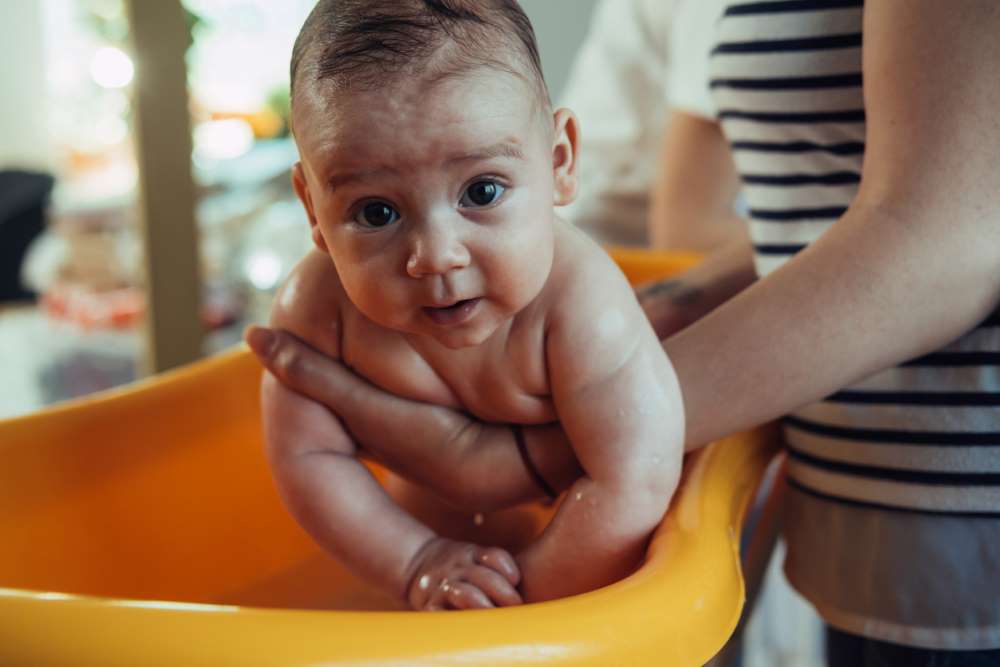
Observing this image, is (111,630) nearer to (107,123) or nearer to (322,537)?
(322,537)

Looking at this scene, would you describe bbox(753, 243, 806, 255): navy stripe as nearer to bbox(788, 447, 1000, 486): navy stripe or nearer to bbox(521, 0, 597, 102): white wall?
bbox(788, 447, 1000, 486): navy stripe

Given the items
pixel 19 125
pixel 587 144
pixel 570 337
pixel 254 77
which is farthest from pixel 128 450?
pixel 254 77

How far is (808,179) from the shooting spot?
2.11ft

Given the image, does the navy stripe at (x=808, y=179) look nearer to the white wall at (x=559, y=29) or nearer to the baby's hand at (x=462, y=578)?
the baby's hand at (x=462, y=578)

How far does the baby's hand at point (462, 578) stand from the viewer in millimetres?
511

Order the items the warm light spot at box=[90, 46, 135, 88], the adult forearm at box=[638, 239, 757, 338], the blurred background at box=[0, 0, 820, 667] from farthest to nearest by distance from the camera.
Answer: the warm light spot at box=[90, 46, 135, 88], the blurred background at box=[0, 0, 820, 667], the adult forearm at box=[638, 239, 757, 338]

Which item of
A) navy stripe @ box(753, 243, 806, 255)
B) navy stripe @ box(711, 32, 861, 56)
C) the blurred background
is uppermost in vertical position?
navy stripe @ box(711, 32, 861, 56)

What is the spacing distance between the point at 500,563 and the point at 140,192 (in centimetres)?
74

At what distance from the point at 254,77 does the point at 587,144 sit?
12.2 feet

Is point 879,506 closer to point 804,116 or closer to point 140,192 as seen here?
point 804,116

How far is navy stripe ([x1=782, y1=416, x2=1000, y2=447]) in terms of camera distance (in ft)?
1.94

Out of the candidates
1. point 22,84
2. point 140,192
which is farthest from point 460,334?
point 22,84

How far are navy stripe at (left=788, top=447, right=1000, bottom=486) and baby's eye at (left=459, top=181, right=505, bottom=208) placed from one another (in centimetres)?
31

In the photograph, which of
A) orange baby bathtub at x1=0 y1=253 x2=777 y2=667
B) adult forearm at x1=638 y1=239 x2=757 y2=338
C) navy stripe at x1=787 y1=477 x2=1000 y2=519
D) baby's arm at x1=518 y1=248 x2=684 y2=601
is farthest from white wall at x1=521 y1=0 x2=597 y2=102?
baby's arm at x1=518 y1=248 x2=684 y2=601
